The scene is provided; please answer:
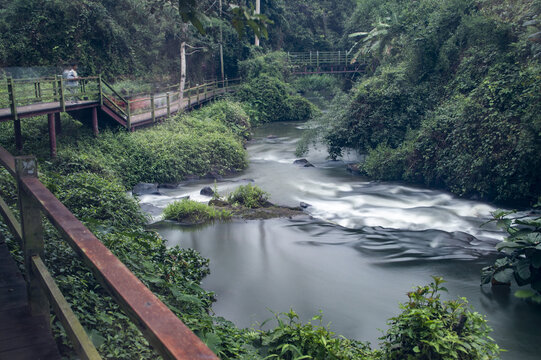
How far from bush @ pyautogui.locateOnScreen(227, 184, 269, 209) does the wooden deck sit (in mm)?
10614

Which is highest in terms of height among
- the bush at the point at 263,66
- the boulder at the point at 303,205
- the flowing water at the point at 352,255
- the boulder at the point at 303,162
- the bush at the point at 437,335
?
the bush at the point at 263,66

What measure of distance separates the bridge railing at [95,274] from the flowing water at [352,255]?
4.14m

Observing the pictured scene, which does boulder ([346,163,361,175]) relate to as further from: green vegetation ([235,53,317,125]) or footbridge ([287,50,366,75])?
footbridge ([287,50,366,75])


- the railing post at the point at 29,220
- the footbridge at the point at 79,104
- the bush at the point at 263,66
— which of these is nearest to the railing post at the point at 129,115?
the footbridge at the point at 79,104

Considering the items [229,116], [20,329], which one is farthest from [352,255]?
[229,116]

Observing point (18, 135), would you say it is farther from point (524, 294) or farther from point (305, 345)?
point (524, 294)

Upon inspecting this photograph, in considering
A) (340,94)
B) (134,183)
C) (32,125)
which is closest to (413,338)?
(134,183)

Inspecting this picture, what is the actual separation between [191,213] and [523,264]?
26.3 feet

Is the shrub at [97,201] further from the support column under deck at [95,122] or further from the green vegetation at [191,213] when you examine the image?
the support column under deck at [95,122]

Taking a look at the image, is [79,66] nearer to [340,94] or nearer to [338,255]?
[340,94]

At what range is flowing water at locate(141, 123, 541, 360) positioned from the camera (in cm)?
821

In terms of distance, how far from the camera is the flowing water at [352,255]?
8211mm

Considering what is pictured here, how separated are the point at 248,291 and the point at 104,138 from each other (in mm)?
10136

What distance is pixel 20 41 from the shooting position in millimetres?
25094
